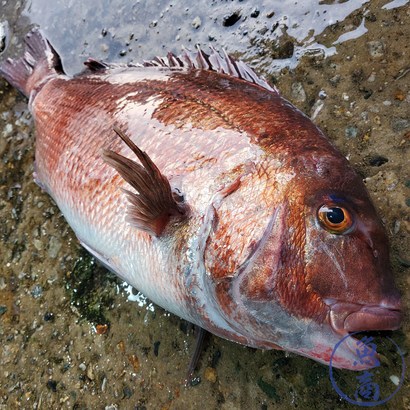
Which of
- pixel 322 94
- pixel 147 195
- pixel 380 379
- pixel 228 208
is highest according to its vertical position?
pixel 147 195

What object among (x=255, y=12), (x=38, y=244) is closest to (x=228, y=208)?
(x=255, y=12)

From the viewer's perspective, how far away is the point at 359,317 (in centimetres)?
141

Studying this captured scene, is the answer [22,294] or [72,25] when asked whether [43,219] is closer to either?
[22,294]

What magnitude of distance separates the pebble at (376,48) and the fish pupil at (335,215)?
3.90 ft

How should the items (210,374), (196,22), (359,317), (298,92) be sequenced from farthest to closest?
(196,22) < (298,92) < (210,374) < (359,317)

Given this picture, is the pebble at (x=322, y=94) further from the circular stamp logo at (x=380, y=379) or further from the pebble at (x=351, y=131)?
the circular stamp logo at (x=380, y=379)

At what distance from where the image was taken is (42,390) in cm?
265

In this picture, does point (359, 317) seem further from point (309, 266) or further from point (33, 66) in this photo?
point (33, 66)

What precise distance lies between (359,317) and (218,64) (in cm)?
121

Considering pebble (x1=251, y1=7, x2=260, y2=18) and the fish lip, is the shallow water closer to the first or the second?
pebble (x1=251, y1=7, x2=260, y2=18)

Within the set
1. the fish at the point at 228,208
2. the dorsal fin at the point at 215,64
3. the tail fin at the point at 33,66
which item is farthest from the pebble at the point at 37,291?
the dorsal fin at the point at 215,64

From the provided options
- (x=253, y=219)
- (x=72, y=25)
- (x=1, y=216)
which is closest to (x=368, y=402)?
(x=253, y=219)

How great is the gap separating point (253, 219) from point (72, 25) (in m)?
2.21

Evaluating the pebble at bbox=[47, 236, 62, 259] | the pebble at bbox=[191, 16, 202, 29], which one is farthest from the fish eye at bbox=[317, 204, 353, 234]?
the pebble at bbox=[47, 236, 62, 259]
